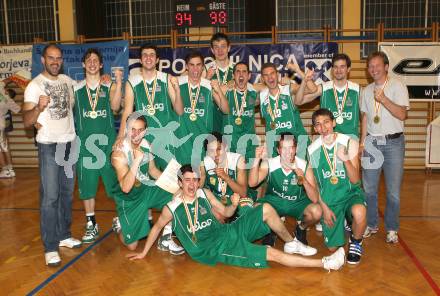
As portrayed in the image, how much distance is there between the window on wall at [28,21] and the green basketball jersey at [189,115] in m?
6.77

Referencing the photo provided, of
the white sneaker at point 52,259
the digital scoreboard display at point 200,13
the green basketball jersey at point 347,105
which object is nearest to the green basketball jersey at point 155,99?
the white sneaker at point 52,259

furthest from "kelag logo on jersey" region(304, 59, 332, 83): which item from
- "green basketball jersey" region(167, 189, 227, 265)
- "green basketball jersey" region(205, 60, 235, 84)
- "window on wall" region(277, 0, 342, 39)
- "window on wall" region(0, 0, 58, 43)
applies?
"window on wall" region(0, 0, 58, 43)

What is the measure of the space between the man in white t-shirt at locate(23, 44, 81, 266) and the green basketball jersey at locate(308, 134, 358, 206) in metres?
2.40

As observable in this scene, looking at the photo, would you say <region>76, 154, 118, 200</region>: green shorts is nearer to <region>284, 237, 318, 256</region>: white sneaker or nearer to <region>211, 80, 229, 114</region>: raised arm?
<region>211, 80, 229, 114</region>: raised arm

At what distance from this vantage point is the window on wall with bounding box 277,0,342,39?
9.41 m

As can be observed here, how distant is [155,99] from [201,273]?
190 cm

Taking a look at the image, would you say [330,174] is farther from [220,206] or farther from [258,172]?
[220,206]

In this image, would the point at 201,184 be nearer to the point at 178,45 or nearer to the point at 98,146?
the point at 98,146

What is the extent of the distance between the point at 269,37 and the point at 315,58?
5.43 feet

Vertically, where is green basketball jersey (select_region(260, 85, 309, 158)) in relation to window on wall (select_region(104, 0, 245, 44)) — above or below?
below

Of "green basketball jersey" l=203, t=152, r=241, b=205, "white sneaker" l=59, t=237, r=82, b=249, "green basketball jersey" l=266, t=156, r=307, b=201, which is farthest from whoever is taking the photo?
"white sneaker" l=59, t=237, r=82, b=249

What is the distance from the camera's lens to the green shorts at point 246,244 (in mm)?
3926

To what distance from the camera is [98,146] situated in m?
4.87

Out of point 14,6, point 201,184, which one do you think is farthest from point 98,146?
point 14,6
